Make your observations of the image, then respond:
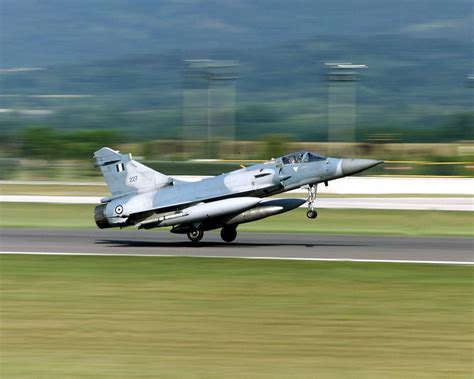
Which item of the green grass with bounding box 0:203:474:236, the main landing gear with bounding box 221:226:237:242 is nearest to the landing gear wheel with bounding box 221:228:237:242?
the main landing gear with bounding box 221:226:237:242

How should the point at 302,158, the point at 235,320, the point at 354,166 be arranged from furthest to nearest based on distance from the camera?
the point at 302,158, the point at 354,166, the point at 235,320

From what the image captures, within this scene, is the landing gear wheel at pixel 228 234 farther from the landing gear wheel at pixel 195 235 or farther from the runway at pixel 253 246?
the landing gear wheel at pixel 195 235

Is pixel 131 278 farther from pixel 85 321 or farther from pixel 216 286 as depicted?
pixel 85 321

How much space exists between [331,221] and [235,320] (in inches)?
791

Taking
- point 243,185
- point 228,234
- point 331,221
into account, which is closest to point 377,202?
point 331,221

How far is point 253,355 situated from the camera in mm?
12172

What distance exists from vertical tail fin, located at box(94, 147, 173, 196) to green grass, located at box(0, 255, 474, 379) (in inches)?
189

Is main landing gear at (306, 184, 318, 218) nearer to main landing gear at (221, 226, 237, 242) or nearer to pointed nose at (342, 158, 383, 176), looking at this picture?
pointed nose at (342, 158, 383, 176)

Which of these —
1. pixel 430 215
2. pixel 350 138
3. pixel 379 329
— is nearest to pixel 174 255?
pixel 379 329

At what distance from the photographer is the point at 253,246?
85.2 ft

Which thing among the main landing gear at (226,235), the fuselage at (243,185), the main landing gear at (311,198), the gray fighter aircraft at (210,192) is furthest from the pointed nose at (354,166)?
the main landing gear at (226,235)

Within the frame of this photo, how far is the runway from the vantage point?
23.4 meters

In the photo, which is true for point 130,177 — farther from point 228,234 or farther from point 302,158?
point 302,158

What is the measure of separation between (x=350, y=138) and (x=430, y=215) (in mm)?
99180
